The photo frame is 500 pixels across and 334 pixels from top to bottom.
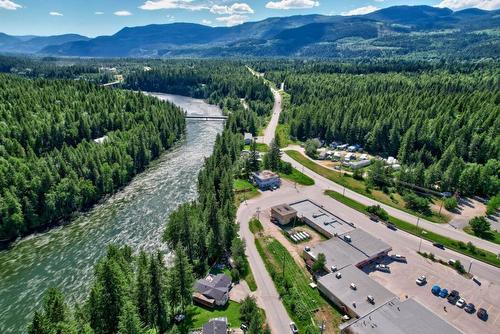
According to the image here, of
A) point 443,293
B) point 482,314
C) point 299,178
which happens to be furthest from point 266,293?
point 299,178

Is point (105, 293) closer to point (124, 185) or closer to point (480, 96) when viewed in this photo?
point (124, 185)

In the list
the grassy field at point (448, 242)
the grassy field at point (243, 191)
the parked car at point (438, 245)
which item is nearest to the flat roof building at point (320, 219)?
the grassy field at point (448, 242)

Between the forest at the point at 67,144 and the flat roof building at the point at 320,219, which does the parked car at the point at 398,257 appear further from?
the forest at the point at 67,144

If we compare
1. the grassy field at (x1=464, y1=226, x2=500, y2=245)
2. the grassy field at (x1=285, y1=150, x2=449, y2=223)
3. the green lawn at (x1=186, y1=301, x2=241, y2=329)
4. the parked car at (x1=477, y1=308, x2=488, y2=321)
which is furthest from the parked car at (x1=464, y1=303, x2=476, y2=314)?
the green lawn at (x1=186, y1=301, x2=241, y2=329)

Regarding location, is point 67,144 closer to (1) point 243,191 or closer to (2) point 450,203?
(1) point 243,191

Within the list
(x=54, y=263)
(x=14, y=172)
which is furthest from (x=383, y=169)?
(x=14, y=172)
